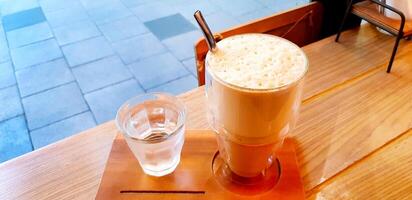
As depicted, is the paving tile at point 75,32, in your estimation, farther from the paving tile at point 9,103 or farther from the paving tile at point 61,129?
the paving tile at point 61,129

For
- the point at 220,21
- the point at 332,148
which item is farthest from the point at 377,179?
the point at 220,21

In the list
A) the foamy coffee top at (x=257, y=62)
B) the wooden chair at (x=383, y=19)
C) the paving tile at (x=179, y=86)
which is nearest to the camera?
the foamy coffee top at (x=257, y=62)

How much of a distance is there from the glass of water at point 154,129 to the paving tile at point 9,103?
1.35 metres

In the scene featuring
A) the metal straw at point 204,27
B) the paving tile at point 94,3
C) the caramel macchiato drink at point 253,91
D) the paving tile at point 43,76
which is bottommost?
the paving tile at point 43,76

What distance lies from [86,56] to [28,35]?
53cm

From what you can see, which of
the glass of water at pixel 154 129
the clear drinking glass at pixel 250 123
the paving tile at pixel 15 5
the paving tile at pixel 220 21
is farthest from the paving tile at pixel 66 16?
the clear drinking glass at pixel 250 123

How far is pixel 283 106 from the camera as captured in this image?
0.44 m

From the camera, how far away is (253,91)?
15.9 inches

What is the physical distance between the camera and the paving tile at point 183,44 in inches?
79.9

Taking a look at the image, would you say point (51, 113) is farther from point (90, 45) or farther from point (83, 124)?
point (90, 45)

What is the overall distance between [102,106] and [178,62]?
505 mm

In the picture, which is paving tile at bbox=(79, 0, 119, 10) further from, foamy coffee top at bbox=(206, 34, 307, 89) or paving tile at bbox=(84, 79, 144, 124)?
foamy coffee top at bbox=(206, 34, 307, 89)

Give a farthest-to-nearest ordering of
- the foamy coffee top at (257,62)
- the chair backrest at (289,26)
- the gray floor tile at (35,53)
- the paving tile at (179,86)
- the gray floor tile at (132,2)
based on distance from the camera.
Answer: the gray floor tile at (132,2)
the gray floor tile at (35,53)
the paving tile at (179,86)
the chair backrest at (289,26)
the foamy coffee top at (257,62)

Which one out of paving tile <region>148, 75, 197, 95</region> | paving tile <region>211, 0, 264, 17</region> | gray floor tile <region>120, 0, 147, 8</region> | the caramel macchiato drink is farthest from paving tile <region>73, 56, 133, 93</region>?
the caramel macchiato drink
